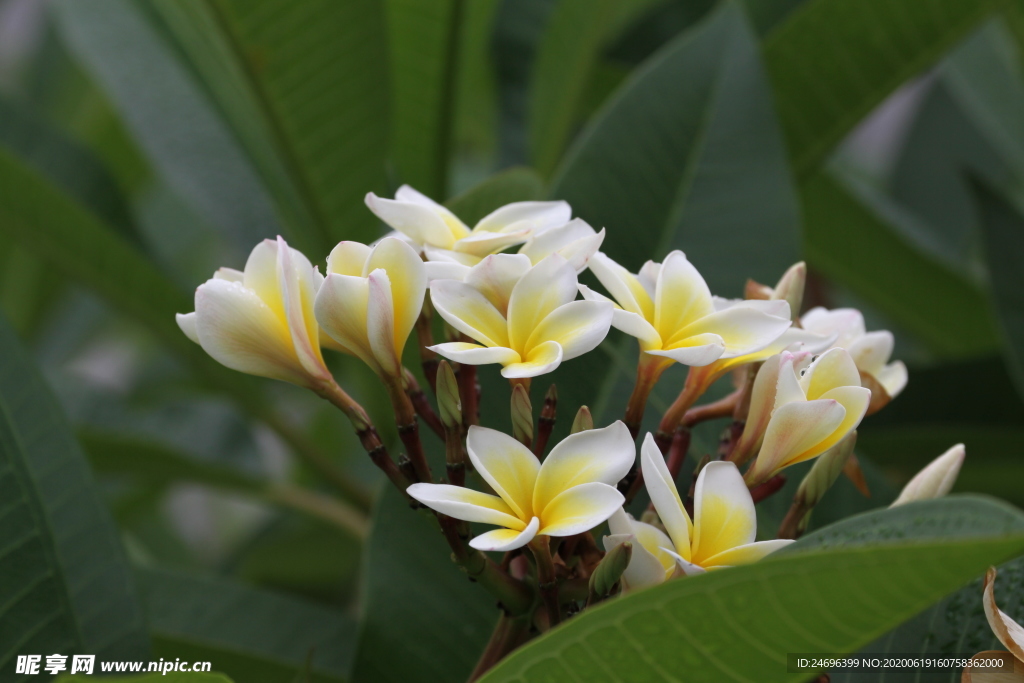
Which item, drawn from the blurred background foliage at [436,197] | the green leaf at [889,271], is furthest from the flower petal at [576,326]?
the green leaf at [889,271]

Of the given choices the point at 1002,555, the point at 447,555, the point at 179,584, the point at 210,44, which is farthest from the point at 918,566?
the point at 210,44

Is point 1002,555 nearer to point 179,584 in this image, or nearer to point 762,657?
point 762,657

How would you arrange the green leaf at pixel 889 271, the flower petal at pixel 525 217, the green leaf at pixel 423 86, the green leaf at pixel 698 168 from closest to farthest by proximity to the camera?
the flower petal at pixel 525 217
the green leaf at pixel 698 168
the green leaf at pixel 423 86
the green leaf at pixel 889 271

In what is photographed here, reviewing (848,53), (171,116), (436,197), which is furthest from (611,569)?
(171,116)

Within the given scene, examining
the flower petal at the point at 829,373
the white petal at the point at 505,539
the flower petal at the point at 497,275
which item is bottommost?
the white petal at the point at 505,539

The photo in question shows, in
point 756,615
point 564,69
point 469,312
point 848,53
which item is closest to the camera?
point 756,615

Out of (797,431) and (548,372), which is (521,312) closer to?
(548,372)

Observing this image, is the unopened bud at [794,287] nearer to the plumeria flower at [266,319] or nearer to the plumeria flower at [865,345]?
the plumeria flower at [865,345]
